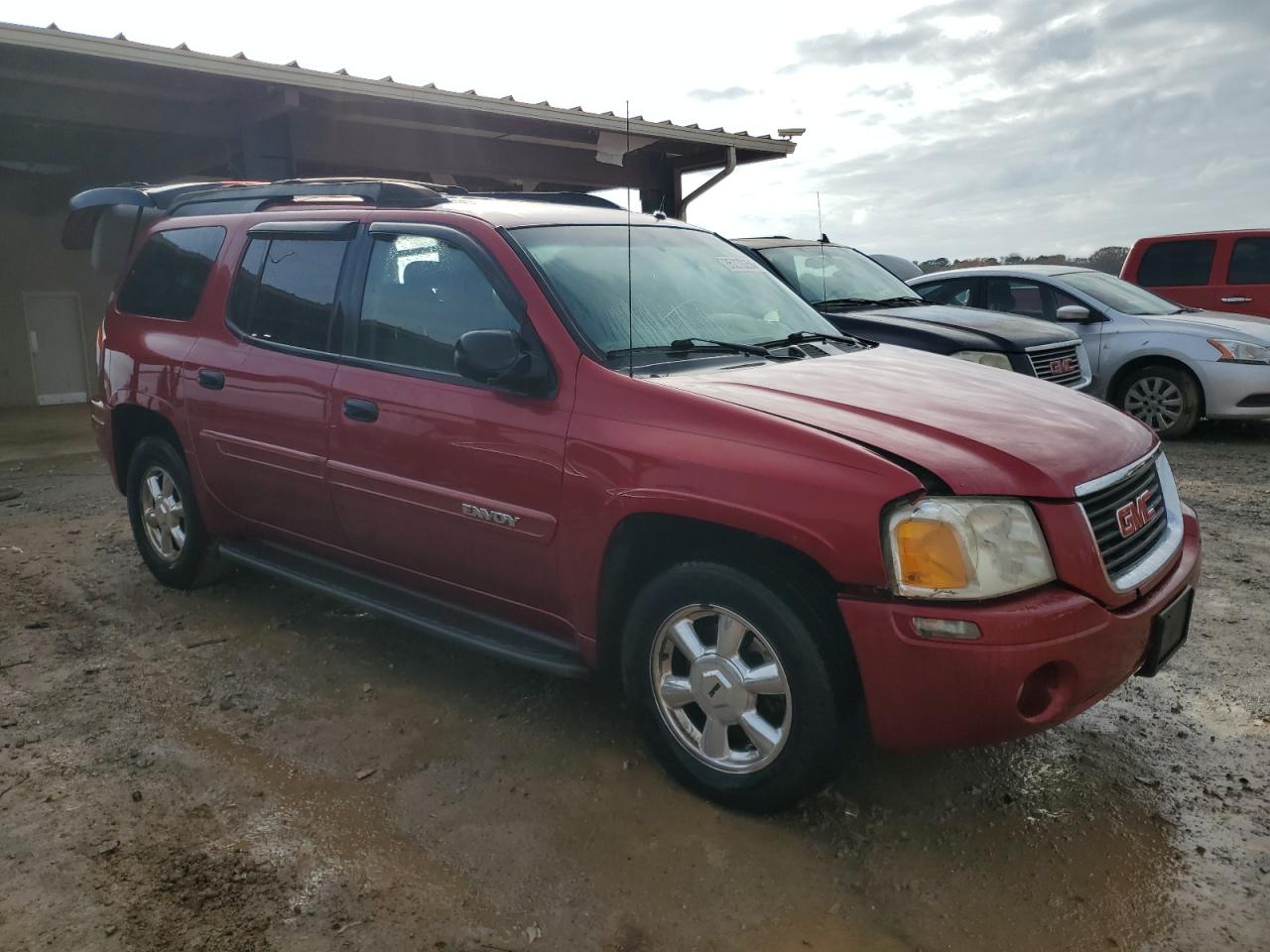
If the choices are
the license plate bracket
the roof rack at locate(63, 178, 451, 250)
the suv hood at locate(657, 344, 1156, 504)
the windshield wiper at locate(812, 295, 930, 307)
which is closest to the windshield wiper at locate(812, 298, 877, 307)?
the windshield wiper at locate(812, 295, 930, 307)

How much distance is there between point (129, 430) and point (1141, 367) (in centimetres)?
807

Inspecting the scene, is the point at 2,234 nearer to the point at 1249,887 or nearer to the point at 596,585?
the point at 596,585

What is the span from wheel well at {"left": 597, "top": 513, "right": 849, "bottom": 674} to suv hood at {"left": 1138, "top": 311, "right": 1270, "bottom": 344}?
24.5ft

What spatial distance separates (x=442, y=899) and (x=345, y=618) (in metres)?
2.28

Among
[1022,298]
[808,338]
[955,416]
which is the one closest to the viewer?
[955,416]

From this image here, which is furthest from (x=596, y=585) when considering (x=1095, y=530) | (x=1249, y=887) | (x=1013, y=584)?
(x=1249, y=887)

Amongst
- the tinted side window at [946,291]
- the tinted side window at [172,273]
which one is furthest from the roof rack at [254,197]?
the tinted side window at [946,291]

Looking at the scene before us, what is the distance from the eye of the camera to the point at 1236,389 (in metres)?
8.46

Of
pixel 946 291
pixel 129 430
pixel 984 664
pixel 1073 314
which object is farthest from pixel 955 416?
pixel 946 291

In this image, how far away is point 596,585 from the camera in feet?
10.2

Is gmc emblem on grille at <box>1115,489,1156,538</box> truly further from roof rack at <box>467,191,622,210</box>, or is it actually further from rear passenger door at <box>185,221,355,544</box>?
rear passenger door at <box>185,221,355,544</box>

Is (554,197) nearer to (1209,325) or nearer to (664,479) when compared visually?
(664,479)

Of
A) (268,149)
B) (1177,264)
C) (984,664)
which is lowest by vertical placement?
(984,664)

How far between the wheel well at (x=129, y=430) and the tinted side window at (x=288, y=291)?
2.83 feet
